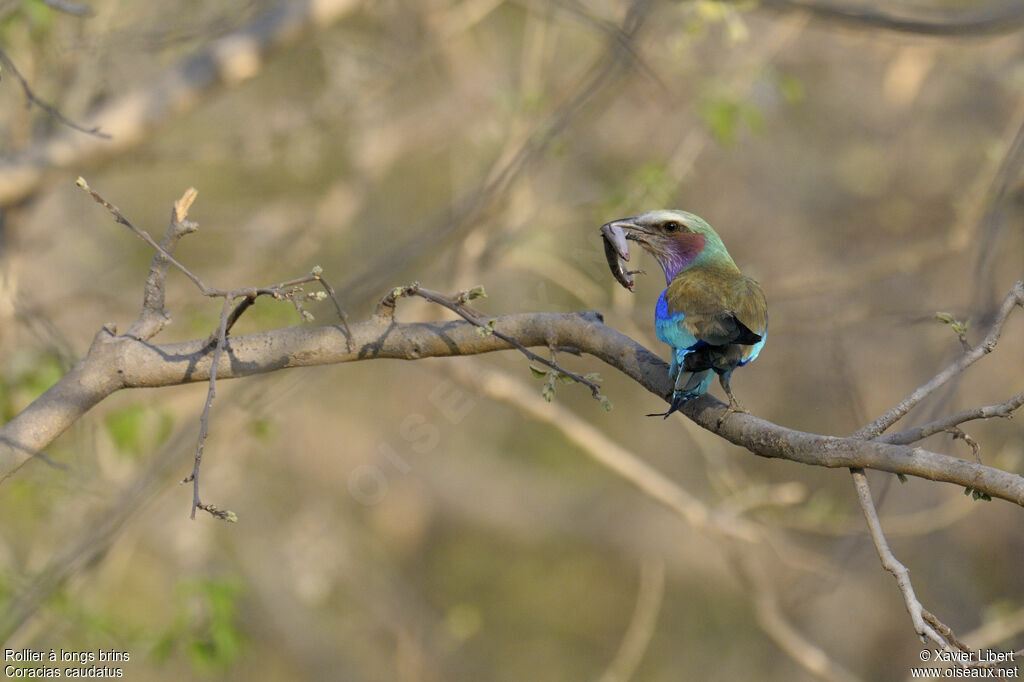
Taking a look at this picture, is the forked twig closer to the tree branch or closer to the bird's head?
the tree branch

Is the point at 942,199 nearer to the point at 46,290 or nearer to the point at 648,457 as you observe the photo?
the point at 648,457

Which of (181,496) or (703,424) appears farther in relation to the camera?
(181,496)

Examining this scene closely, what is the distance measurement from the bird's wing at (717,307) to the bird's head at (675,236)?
0.58 feet

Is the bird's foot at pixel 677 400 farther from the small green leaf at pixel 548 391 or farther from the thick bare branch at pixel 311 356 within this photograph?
the small green leaf at pixel 548 391

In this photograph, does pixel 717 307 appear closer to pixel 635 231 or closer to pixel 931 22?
pixel 635 231

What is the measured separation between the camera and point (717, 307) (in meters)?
2.96

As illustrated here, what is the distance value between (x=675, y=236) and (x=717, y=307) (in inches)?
27.0

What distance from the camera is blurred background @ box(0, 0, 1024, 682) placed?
203 inches

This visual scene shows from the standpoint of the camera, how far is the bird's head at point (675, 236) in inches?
140

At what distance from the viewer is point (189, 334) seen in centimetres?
636

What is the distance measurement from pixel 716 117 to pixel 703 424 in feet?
10.8

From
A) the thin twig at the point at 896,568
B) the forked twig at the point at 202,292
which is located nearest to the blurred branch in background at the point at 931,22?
the thin twig at the point at 896,568

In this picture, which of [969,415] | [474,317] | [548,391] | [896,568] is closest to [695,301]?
[548,391]

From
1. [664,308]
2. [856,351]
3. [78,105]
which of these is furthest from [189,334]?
[856,351]
